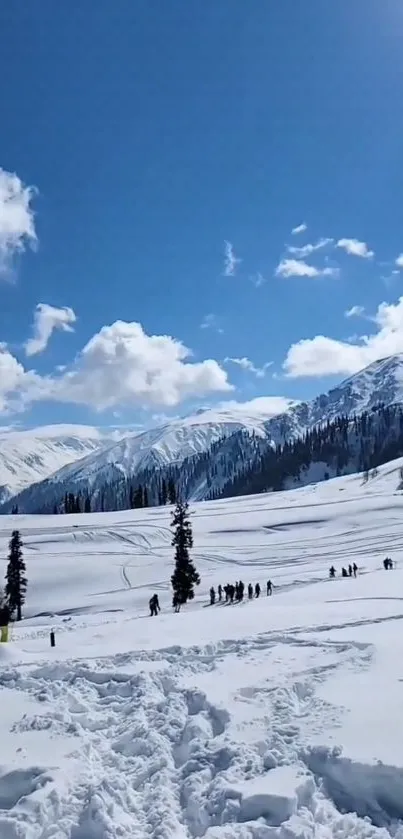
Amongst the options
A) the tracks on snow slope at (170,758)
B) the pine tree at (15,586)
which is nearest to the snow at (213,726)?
the tracks on snow slope at (170,758)

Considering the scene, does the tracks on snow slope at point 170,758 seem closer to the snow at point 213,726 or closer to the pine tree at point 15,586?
the snow at point 213,726

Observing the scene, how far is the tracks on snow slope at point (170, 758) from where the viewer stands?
8297 millimetres

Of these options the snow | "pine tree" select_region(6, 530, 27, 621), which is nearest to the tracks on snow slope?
the snow

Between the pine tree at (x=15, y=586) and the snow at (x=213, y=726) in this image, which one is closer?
the snow at (x=213, y=726)

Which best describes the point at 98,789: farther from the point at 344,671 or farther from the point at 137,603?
the point at 137,603

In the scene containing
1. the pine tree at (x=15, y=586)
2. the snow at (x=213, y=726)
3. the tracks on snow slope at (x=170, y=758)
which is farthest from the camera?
the pine tree at (x=15, y=586)

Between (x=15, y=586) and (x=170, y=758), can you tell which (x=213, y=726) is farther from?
(x=15, y=586)

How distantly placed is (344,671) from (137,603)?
126 ft

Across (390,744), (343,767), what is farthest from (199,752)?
(390,744)

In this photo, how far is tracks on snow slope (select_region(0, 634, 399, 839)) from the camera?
27.2 ft

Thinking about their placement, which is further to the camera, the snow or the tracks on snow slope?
the snow

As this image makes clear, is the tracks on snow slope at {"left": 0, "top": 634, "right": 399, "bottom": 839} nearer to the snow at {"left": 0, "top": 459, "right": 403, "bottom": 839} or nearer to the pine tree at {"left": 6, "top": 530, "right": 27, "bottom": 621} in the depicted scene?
the snow at {"left": 0, "top": 459, "right": 403, "bottom": 839}

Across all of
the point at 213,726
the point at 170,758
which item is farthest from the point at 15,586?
the point at 170,758

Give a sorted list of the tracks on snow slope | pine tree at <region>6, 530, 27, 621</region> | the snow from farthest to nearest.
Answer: pine tree at <region>6, 530, 27, 621</region>
the snow
the tracks on snow slope
